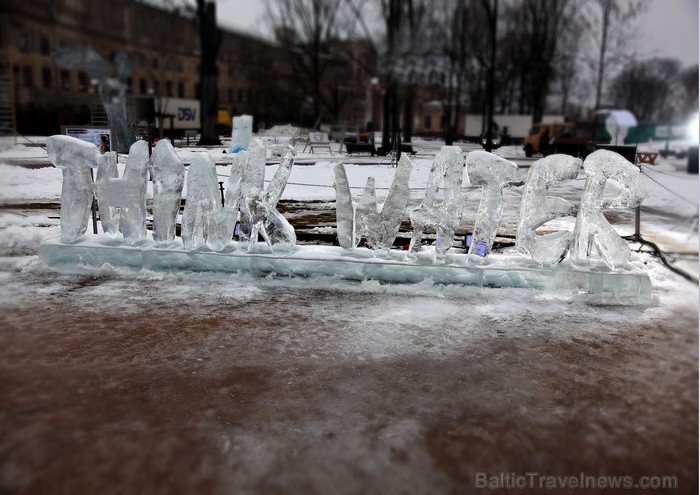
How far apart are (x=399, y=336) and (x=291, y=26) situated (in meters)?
30.6

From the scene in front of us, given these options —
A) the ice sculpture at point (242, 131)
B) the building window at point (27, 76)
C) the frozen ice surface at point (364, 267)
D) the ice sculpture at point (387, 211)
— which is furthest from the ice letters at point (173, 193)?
the ice sculpture at point (242, 131)

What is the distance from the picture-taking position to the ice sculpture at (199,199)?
18.7 ft

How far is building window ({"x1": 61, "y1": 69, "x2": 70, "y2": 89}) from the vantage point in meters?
12.1

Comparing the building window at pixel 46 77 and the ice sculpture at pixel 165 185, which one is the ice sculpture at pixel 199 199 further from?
the building window at pixel 46 77

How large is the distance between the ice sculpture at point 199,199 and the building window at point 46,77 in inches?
228

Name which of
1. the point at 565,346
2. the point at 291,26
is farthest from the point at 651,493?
the point at 291,26

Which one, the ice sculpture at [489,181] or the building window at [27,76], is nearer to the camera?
the ice sculpture at [489,181]

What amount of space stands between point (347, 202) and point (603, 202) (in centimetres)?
241

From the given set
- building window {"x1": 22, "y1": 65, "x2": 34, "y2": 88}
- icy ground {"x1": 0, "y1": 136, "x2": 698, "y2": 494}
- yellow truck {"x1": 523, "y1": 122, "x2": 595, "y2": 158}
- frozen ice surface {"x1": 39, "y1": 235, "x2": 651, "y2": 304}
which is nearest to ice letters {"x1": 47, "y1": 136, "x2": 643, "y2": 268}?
frozen ice surface {"x1": 39, "y1": 235, "x2": 651, "y2": 304}

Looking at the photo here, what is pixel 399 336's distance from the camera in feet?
13.4

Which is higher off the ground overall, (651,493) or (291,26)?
(291,26)

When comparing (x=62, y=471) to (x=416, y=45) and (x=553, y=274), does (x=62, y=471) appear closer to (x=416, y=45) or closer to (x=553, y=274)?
(x=553, y=274)

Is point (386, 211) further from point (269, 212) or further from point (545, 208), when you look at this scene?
point (545, 208)

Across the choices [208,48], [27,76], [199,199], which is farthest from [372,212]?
[208,48]
